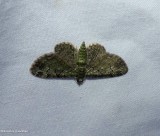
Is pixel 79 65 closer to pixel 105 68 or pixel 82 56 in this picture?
pixel 82 56

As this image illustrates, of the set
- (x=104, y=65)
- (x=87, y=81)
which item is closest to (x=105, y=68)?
(x=104, y=65)

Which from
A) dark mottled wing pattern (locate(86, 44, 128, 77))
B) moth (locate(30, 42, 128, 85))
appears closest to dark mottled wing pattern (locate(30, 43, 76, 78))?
moth (locate(30, 42, 128, 85))

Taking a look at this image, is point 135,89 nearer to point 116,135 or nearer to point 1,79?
point 116,135

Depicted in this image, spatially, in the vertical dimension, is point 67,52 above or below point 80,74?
above

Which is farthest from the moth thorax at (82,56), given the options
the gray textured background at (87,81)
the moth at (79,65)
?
the gray textured background at (87,81)

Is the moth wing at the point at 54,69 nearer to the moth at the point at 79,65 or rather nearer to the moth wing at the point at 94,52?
the moth at the point at 79,65

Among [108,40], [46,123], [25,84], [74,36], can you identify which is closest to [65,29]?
[74,36]

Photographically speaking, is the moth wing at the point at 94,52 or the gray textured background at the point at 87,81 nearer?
the gray textured background at the point at 87,81
